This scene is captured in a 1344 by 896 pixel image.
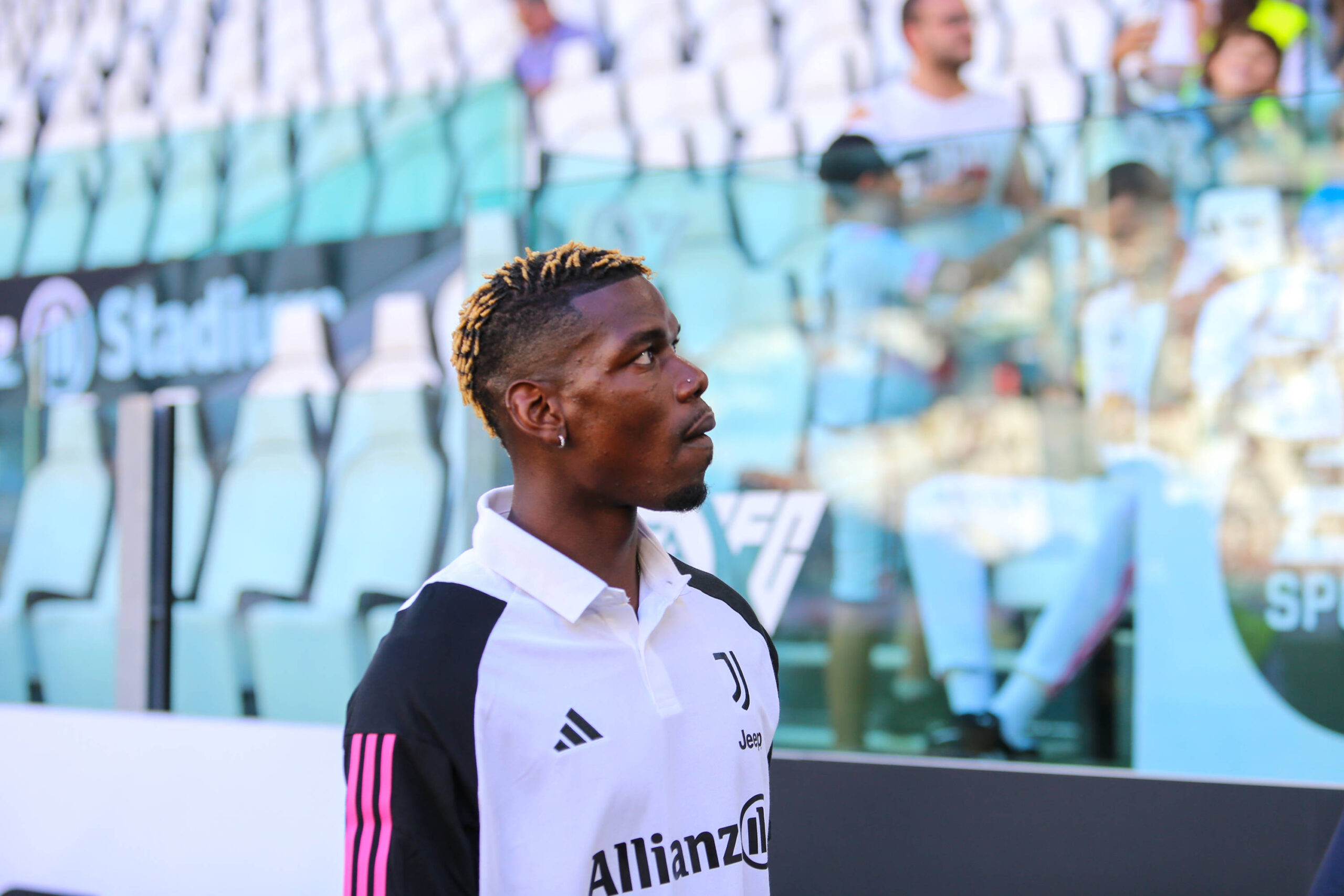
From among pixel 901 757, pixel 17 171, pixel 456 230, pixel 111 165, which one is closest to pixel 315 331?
pixel 456 230

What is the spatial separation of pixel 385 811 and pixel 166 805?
5.97 feet

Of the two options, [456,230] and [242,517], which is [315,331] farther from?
[242,517]

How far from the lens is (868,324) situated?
2402mm

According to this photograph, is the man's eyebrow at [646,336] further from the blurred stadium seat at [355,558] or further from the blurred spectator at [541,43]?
the blurred spectator at [541,43]

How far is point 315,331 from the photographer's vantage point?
21.0 feet

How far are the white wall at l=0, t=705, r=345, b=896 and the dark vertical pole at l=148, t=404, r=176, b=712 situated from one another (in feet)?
0.55

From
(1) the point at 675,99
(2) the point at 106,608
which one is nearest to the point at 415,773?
(2) the point at 106,608

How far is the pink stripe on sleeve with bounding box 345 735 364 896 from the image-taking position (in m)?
0.88

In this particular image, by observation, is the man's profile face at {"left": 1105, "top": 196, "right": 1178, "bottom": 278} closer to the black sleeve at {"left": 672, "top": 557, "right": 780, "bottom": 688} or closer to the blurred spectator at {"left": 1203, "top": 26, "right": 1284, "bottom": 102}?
the black sleeve at {"left": 672, "top": 557, "right": 780, "bottom": 688}

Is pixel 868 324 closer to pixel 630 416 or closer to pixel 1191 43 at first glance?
pixel 630 416

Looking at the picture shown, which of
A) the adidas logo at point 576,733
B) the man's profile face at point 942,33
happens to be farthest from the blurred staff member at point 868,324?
the man's profile face at point 942,33

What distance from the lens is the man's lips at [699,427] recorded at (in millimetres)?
1016

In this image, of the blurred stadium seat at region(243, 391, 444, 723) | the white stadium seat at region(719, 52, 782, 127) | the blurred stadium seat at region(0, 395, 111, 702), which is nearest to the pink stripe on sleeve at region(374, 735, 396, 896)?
the blurred stadium seat at region(243, 391, 444, 723)

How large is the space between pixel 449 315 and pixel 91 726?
11.2ft
